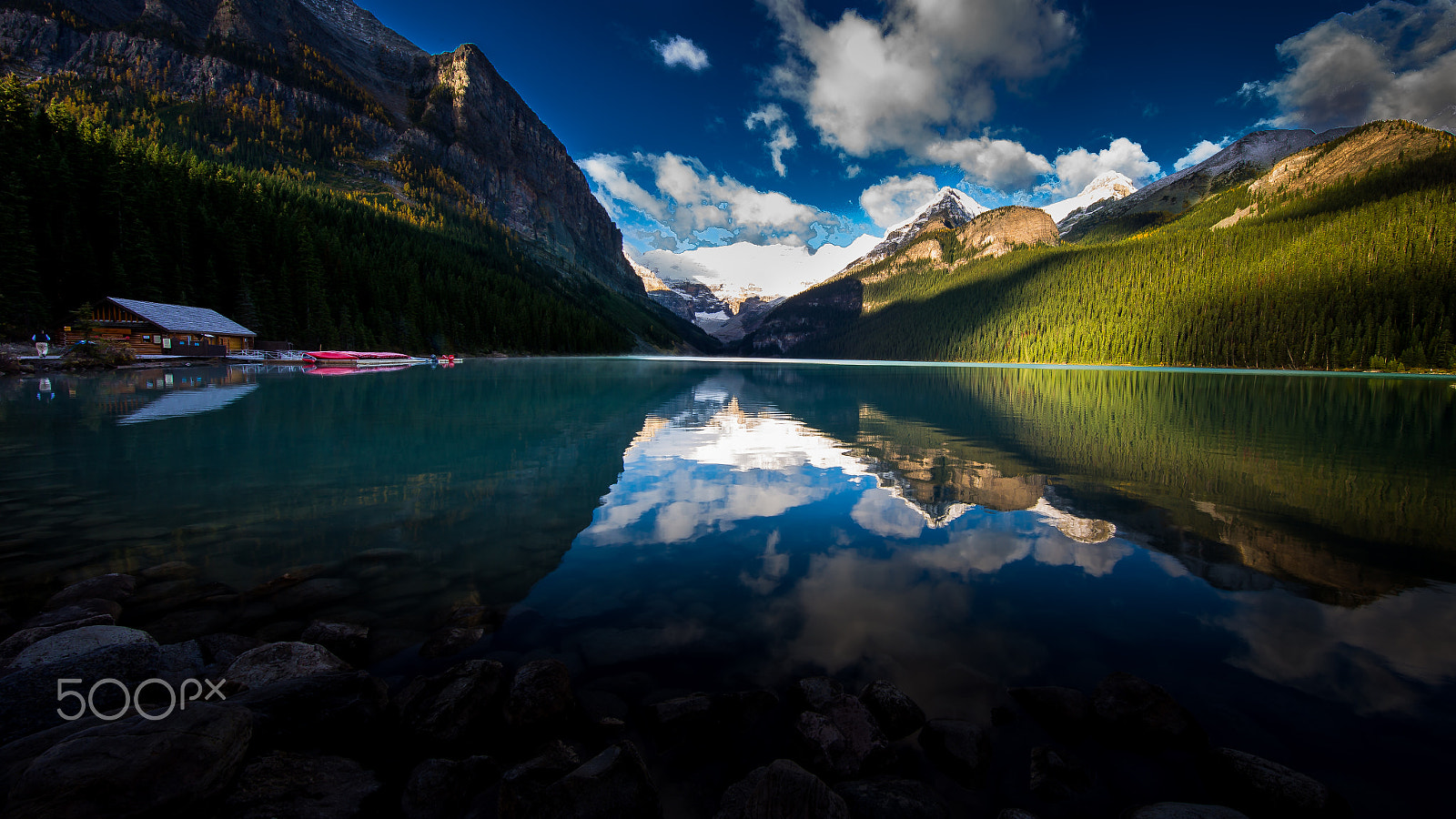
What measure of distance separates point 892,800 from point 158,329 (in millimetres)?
74727

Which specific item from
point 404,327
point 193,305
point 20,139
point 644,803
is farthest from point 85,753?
point 404,327

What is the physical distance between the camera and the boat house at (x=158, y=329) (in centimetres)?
4906

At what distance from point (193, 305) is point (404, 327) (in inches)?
1103

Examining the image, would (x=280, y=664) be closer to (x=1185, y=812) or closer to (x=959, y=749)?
(x=959, y=749)

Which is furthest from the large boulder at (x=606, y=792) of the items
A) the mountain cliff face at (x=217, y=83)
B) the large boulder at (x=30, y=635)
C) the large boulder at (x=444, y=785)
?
the mountain cliff face at (x=217, y=83)

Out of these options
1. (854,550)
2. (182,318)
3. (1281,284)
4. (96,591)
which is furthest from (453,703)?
(1281,284)

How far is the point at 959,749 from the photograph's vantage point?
4.72 metres

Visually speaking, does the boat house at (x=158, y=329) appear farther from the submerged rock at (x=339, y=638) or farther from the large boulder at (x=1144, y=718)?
the large boulder at (x=1144, y=718)

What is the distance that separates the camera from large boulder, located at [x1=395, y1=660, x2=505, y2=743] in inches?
185

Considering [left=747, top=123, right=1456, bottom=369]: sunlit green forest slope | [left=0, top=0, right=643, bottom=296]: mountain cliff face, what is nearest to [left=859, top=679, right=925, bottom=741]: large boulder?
[left=747, top=123, right=1456, bottom=369]: sunlit green forest slope

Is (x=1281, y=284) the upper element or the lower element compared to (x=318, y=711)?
upper

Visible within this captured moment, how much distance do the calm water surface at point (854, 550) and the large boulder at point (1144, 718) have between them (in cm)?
45

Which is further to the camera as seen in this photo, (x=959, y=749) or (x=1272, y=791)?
(x=959, y=749)

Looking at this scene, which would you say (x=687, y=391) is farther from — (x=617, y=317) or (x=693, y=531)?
(x=617, y=317)
